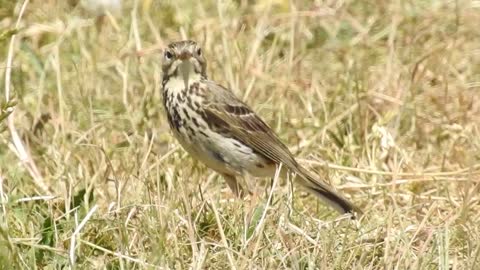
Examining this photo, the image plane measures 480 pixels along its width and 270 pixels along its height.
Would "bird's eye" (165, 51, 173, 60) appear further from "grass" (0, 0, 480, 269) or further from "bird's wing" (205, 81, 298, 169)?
"grass" (0, 0, 480, 269)

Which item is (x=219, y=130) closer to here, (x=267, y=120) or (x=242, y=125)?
(x=242, y=125)

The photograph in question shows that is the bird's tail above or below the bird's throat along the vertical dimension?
below

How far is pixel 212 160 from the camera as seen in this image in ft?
19.7

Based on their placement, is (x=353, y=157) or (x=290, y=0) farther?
(x=290, y=0)

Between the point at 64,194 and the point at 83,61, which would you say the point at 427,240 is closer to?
the point at 64,194

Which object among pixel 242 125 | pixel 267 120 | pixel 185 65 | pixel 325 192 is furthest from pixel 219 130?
pixel 267 120

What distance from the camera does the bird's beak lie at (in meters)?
6.24

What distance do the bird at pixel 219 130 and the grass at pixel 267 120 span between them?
0.43 feet

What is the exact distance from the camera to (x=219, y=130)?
6172 mm

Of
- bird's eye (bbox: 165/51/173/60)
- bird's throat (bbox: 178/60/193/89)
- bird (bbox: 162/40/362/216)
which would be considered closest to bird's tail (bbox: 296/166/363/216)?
bird (bbox: 162/40/362/216)

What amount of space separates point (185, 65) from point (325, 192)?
0.91m

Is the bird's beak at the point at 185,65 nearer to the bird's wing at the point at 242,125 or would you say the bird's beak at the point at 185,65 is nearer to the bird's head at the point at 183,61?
the bird's head at the point at 183,61

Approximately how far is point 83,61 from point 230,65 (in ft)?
3.13

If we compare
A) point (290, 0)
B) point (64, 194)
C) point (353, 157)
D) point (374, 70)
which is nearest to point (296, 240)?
point (64, 194)
